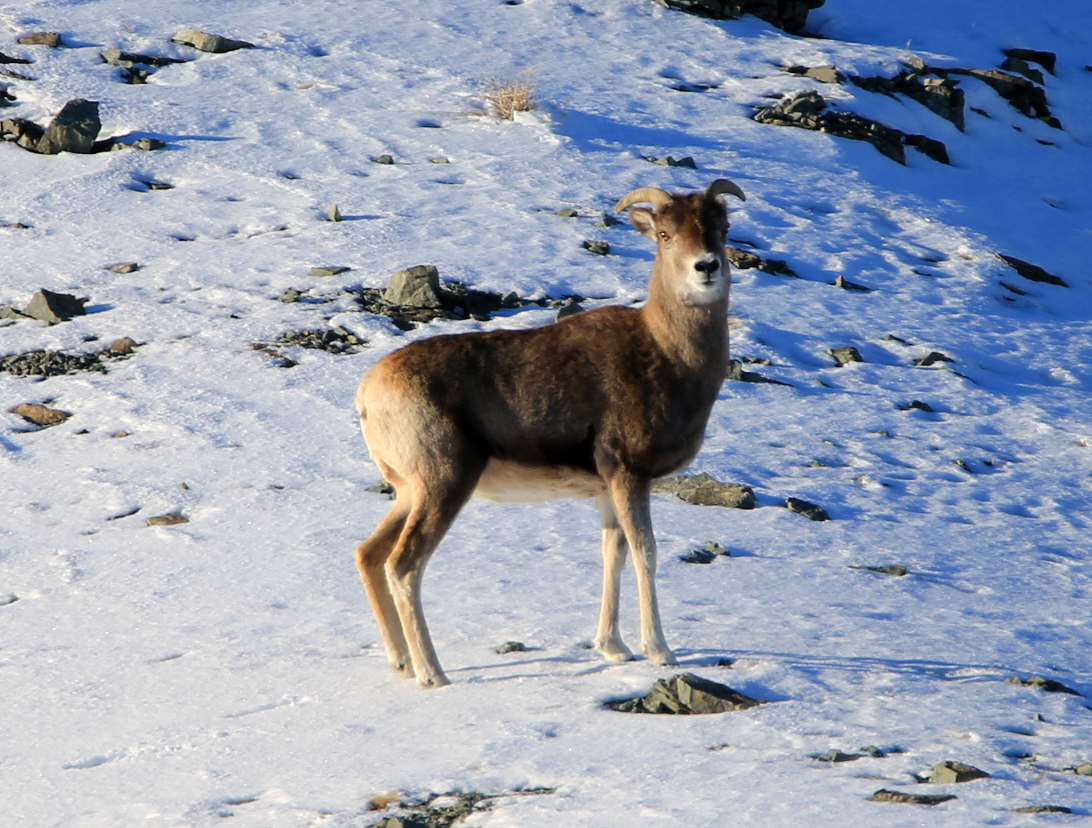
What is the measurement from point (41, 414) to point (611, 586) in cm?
620

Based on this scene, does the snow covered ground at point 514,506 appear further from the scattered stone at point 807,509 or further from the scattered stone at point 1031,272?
the scattered stone at point 1031,272

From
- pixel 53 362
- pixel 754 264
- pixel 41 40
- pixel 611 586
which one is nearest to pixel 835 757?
pixel 611 586

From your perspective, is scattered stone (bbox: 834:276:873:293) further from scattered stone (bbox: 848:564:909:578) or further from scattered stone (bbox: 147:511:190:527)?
scattered stone (bbox: 147:511:190:527)

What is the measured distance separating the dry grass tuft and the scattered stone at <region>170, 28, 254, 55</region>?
4.15 m

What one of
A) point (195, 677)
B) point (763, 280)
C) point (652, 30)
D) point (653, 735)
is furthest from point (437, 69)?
point (653, 735)

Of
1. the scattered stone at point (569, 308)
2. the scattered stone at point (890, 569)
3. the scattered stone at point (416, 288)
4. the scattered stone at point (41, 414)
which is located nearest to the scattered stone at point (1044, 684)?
the scattered stone at point (890, 569)

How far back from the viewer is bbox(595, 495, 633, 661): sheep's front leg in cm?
694

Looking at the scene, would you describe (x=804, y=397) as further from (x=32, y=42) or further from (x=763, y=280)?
(x=32, y=42)

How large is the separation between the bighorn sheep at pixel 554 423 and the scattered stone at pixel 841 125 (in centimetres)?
1142

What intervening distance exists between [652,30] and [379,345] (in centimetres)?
1089

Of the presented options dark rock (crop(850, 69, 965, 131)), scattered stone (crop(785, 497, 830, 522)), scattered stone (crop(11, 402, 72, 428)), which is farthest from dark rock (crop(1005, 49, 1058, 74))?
scattered stone (crop(11, 402, 72, 428))

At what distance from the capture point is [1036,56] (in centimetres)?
2280

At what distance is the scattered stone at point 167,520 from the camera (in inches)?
360

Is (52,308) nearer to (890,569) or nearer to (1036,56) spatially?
(890,569)
